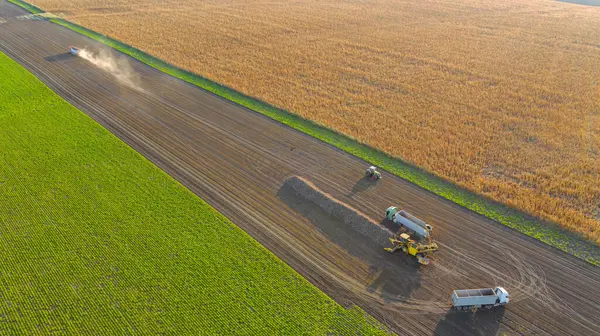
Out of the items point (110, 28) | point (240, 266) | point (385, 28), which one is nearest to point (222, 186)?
point (240, 266)

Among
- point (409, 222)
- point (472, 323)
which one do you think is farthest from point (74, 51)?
point (472, 323)

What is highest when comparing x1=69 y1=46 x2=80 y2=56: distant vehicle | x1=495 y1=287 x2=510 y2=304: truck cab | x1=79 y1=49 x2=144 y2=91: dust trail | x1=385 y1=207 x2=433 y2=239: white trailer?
x1=385 y1=207 x2=433 y2=239: white trailer

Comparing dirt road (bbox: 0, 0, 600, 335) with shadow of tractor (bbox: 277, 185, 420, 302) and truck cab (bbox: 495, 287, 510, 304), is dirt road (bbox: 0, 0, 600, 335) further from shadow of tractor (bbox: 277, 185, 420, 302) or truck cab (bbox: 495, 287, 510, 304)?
truck cab (bbox: 495, 287, 510, 304)

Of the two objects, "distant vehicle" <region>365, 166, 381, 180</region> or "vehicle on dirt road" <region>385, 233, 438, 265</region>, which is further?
"distant vehicle" <region>365, 166, 381, 180</region>

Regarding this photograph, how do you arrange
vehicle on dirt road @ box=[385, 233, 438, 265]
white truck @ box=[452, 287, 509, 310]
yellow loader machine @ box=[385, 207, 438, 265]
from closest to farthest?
1. white truck @ box=[452, 287, 509, 310]
2. vehicle on dirt road @ box=[385, 233, 438, 265]
3. yellow loader machine @ box=[385, 207, 438, 265]

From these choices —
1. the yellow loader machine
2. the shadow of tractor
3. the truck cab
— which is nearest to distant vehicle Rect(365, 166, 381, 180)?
the yellow loader machine

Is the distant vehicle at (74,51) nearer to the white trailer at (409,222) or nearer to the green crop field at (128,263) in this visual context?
the green crop field at (128,263)

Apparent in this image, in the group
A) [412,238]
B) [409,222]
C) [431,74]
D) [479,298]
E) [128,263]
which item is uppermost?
[431,74]

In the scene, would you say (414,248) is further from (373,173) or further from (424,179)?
(424,179)
